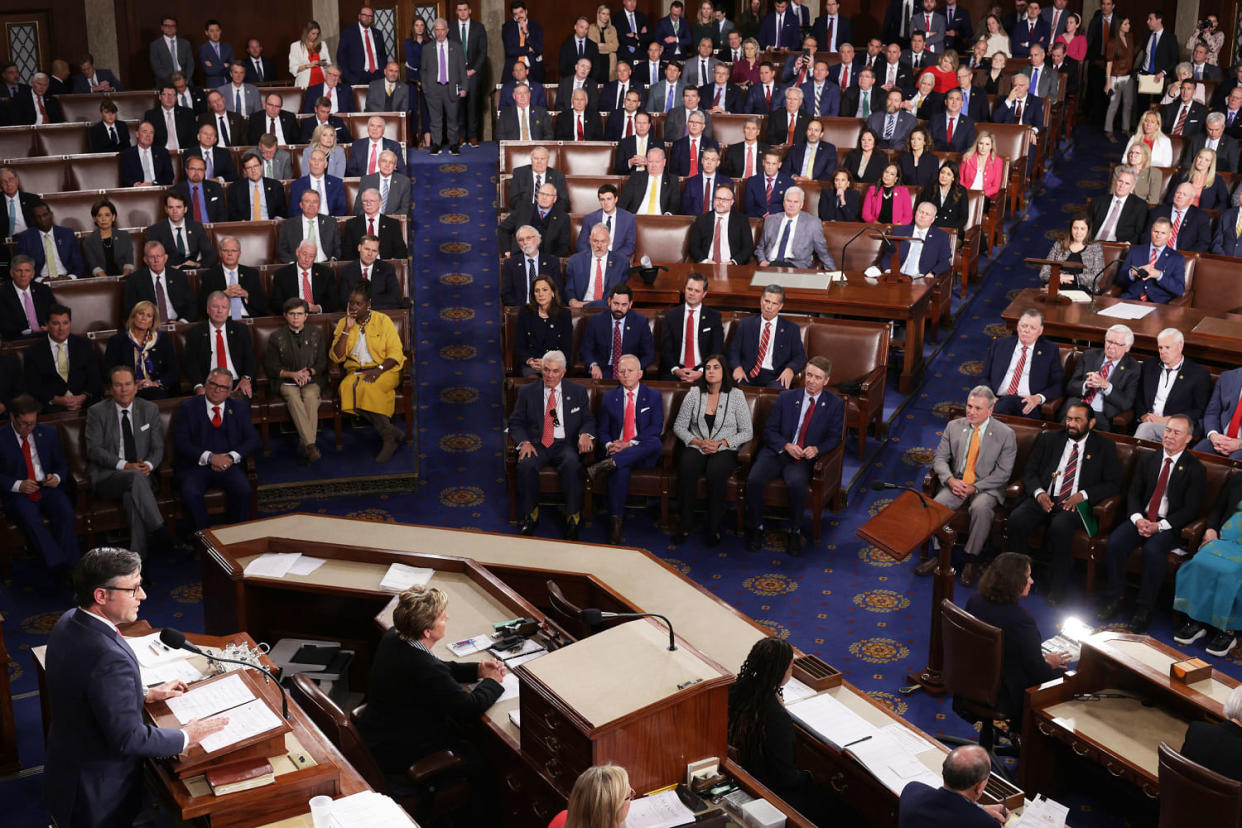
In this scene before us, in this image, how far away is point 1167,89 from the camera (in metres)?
13.7

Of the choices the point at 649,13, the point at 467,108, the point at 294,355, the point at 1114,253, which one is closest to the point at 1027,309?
the point at 1114,253

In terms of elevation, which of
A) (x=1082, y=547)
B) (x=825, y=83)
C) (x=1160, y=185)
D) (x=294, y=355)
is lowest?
(x=1082, y=547)

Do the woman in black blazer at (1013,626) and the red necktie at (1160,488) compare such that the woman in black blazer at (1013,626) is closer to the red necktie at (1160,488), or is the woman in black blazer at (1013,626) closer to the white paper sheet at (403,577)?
the red necktie at (1160,488)

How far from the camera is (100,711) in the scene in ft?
13.3

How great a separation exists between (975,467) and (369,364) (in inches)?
153

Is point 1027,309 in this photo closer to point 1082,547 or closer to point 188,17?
point 1082,547

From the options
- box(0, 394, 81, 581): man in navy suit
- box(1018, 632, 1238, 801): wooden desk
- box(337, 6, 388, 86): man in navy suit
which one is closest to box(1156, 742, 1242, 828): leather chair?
box(1018, 632, 1238, 801): wooden desk

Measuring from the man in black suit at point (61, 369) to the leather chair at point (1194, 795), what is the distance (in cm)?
656

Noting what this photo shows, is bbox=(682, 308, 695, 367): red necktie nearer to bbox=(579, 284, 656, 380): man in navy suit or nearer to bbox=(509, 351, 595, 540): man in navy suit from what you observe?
bbox=(579, 284, 656, 380): man in navy suit

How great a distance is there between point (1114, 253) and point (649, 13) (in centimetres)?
820

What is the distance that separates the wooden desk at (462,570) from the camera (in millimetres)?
5602

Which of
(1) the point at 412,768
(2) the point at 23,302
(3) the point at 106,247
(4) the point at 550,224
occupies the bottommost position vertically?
(1) the point at 412,768

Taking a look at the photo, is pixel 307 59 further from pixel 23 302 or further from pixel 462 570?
pixel 462 570

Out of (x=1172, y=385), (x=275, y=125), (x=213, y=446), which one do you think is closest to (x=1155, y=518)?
(x=1172, y=385)
